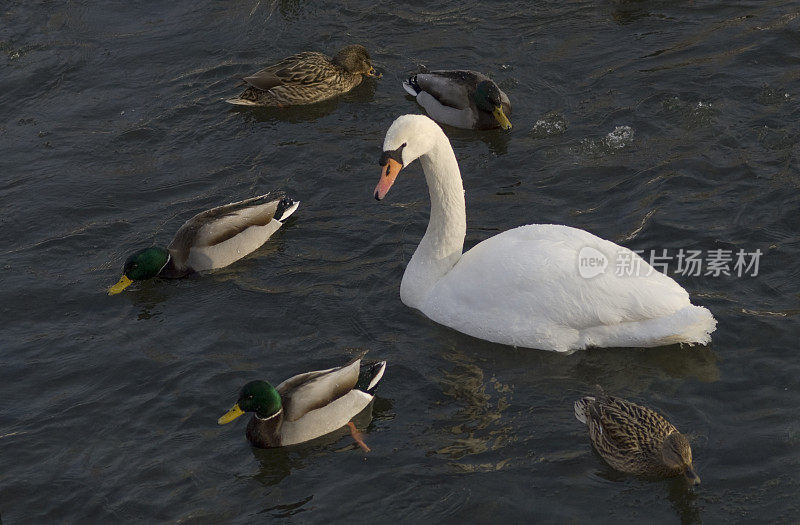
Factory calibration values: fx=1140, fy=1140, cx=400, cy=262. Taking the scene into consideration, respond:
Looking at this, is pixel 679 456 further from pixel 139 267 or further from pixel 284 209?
pixel 139 267

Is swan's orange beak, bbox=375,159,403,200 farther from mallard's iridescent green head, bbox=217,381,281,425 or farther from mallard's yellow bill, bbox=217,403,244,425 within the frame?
mallard's yellow bill, bbox=217,403,244,425

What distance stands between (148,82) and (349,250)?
15.7 ft

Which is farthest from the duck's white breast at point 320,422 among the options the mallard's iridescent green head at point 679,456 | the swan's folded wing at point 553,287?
the mallard's iridescent green head at point 679,456

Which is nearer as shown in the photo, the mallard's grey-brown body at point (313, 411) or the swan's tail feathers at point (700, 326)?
the mallard's grey-brown body at point (313, 411)

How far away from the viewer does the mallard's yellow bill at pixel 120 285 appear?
411 inches

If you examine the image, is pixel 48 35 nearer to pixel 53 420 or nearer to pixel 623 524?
pixel 53 420

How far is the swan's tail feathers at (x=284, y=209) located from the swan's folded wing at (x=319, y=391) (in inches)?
117

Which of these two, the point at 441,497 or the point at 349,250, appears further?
the point at 349,250

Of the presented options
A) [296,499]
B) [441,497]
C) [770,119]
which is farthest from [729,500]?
[770,119]

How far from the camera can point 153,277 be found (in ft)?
35.4

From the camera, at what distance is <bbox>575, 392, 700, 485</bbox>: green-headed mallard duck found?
24.6 ft

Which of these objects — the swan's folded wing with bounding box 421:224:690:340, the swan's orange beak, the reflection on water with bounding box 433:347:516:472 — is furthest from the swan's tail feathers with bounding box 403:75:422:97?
the reflection on water with bounding box 433:347:516:472

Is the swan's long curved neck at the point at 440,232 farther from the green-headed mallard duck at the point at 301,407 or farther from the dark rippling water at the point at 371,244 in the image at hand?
the green-headed mallard duck at the point at 301,407

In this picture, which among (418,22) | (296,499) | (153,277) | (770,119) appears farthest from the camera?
(418,22)
